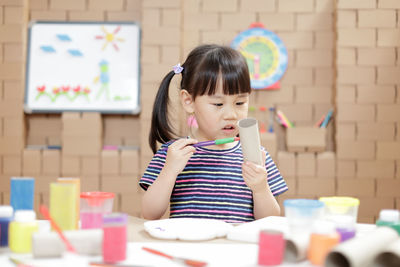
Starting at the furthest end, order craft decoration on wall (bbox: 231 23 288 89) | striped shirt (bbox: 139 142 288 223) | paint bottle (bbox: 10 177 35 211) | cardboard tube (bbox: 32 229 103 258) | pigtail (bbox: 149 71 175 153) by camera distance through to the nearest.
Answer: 1. craft decoration on wall (bbox: 231 23 288 89)
2. pigtail (bbox: 149 71 175 153)
3. striped shirt (bbox: 139 142 288 223)
4. paint bottle (bbox: 10 177 35 211)
5. cardboard tube (bbox: 32 229 103 258)

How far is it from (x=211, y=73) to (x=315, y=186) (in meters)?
1.66

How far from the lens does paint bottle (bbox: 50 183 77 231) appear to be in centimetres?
95

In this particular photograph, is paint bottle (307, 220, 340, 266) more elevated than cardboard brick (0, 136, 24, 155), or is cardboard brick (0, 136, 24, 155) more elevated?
cardboard brick (0, 136, 24, 155)

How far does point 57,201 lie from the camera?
95cm

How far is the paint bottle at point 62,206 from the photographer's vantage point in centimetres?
95

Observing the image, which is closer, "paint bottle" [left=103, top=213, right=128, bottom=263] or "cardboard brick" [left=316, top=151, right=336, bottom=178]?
"paint bottle" [left=103, top=213, right=128, bottom=263]

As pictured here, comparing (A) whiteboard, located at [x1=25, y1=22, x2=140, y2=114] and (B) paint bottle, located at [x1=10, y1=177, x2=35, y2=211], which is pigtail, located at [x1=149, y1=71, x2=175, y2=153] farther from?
(A) whiteboard, located at [x1=25, y1=22, x2=140, y2=114]

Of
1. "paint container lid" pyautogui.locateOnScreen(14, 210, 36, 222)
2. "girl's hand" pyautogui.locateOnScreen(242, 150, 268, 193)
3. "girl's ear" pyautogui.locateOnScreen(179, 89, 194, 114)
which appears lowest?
"paint container lid" pyautogui.locateOnScreen(14, 210, 36, 222)

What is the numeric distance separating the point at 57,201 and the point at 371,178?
2.32 metres

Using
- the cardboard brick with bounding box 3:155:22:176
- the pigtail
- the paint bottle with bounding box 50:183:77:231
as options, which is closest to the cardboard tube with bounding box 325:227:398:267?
the paint bottle with bounding box 50:183:77:231

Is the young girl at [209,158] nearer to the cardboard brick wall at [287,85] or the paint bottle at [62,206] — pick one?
the paint bottle at [62,206]

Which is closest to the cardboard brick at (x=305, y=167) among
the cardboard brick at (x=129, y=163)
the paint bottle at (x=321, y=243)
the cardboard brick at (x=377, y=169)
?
the cardboard brick at (x=377, y=169)

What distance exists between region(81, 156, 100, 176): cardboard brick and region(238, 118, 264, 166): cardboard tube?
75.0 inches

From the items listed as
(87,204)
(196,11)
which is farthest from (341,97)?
(87,204)
